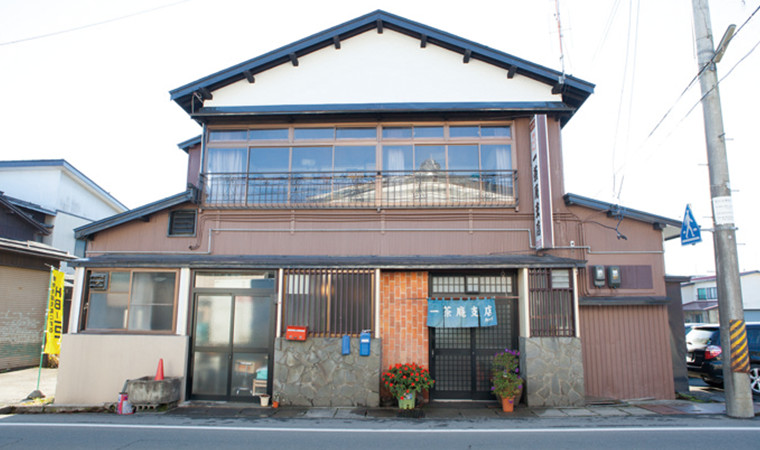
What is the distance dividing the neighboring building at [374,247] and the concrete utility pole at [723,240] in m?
1.66

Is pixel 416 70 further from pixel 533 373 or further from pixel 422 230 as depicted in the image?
pixel 533 373

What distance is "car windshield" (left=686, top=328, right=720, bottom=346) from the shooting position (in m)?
13.2

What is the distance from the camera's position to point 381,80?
12828 mm

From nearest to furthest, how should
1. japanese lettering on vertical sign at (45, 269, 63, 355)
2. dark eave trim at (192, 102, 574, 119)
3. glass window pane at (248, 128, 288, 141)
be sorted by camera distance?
japanese lettering on vertical sign at (45, 269, 63, 355) → dark eave trim at (192, 102, 574, 119) → glass window pane at (248, 128, 288, 141)

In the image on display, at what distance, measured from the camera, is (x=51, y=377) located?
14422mm

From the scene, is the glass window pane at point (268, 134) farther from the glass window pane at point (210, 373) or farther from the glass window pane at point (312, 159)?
the glass window pane at point (210, 373)

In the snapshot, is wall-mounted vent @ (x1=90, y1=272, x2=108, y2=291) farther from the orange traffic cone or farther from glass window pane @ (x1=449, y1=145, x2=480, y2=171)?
glass window pane @ (x1=449, y1=145, x2=480, y2=171)

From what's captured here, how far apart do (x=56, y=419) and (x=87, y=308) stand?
281cm

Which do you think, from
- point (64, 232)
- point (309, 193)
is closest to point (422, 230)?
point (309, 193)

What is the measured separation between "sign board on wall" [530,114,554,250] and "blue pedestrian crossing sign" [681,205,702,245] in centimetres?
273

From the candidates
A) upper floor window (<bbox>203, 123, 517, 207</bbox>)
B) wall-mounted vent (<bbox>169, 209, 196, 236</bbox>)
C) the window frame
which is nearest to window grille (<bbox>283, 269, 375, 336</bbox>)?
upper floor window (<bbox>203, 123, 517, 207</bbox>)

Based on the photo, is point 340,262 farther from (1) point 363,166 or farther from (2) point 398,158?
(2) point 398,158

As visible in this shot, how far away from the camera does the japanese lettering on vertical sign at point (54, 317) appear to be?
11.7 meters

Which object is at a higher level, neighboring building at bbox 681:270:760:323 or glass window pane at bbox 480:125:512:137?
glass window pane at bbox 480:125:512:137
